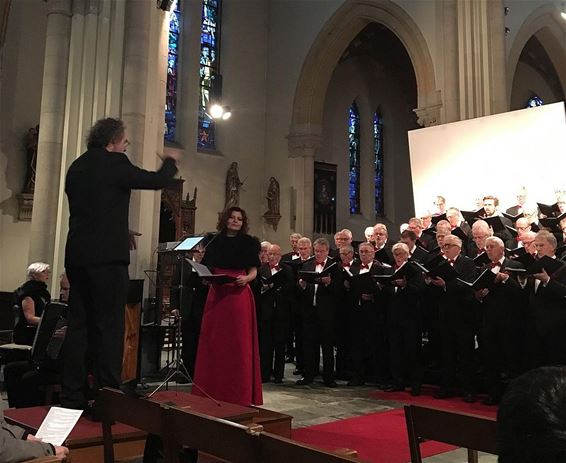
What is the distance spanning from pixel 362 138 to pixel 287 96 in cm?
352

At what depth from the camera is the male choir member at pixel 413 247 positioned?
21.2 feet

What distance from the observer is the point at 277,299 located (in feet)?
22.4

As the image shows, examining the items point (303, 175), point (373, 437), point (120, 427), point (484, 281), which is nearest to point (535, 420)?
point (120, 427)

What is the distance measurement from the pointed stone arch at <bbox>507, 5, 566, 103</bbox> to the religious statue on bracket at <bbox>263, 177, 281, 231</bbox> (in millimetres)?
6120

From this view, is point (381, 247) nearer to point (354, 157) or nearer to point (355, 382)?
point (355, 382)

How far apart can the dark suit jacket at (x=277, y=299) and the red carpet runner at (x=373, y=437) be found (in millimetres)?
2067

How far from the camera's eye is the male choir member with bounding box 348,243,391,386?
21.2 feet

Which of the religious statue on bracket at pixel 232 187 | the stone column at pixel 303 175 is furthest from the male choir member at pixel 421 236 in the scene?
the religious statue on bracket at pixel 232 187

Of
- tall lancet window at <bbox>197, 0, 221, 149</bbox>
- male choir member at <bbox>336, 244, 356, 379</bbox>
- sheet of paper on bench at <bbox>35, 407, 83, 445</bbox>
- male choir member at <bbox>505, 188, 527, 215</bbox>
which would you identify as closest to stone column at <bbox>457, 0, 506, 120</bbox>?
male choir member at <bbox>505, 188, 527, 215</bbox>

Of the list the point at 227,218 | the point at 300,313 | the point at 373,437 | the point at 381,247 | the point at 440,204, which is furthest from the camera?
the point at 440,204

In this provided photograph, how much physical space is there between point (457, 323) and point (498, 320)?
39cm

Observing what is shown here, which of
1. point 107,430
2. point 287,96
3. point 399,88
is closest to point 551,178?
point 107,430

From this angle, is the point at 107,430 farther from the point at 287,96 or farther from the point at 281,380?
the point at 287,96

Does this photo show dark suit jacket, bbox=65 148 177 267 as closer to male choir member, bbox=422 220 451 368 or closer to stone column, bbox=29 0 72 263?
male choir member, bbox=422 220 451 368
